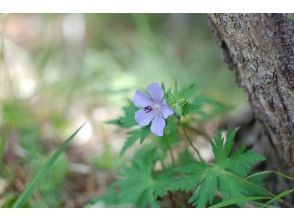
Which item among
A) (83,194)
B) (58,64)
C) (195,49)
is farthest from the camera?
(195,49)

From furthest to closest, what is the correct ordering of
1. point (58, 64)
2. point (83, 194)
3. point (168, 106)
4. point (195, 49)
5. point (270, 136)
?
1. point (195, 49)
2. point (58, 64)
3. point (83, 194)
4. point (270, 136)
5. point (168, 106)

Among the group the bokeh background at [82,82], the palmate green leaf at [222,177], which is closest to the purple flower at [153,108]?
the palmate green leaf at [222,177]

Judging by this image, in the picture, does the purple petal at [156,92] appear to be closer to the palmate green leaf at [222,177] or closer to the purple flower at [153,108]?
the purple flower at [153,108]

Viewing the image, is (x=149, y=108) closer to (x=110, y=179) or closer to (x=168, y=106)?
(x=168, y=106)

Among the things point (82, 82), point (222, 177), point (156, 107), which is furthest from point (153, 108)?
point (82, 82)

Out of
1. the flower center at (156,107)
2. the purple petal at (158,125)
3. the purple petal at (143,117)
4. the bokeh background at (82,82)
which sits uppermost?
the bokeh background at (82,82)
